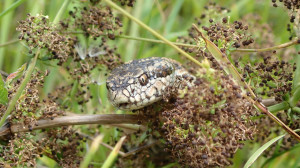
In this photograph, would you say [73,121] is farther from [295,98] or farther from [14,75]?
[295,98]

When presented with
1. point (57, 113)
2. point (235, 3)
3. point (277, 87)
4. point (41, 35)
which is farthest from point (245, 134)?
point (235, 3)

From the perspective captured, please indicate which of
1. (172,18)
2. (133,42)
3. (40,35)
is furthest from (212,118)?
(172,18)

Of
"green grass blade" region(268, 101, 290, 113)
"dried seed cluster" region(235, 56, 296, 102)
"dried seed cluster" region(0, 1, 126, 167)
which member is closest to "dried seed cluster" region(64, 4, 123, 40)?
"dried seed cluster" region(0, 1, 126, 167)

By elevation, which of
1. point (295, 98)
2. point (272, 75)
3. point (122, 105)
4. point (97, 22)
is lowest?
point (122, 105)

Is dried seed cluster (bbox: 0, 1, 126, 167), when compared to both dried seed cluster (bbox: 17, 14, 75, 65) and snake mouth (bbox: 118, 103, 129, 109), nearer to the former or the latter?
dried seed cluster (bbox: 17, 14, 75, 65)

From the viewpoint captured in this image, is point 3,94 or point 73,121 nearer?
point 3,94

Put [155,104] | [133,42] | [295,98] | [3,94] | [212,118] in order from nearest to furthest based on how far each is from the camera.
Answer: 1. [212,118]
2. [3,94]
3. [295,98]
4. [155,104]
5. [133,42]

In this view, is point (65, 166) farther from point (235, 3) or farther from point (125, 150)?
point (235, 3)
